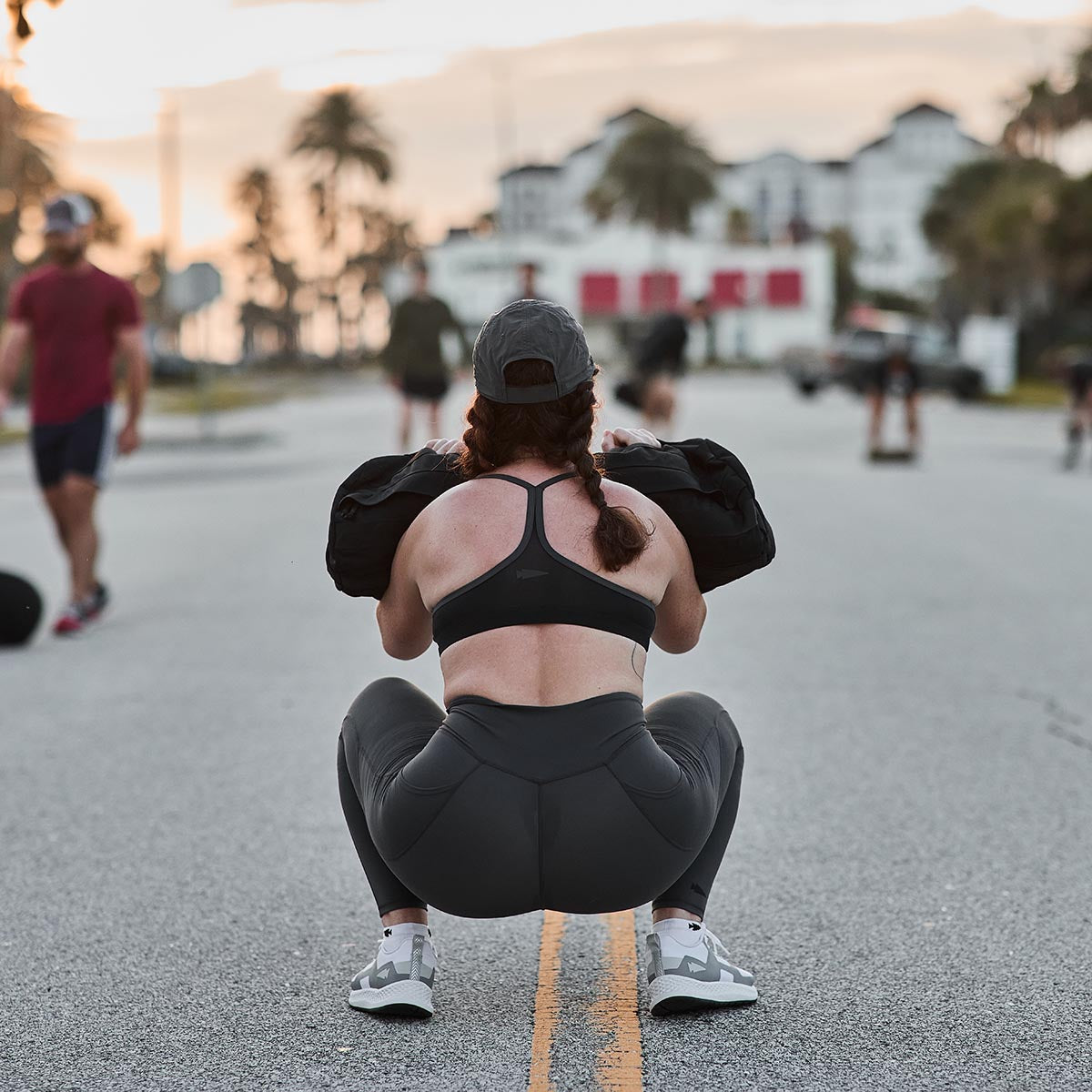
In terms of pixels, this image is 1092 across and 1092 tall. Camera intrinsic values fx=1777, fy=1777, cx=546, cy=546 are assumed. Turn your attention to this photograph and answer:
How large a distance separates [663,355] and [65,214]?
35.6 ft

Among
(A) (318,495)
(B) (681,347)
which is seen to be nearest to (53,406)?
(A) (318,495)

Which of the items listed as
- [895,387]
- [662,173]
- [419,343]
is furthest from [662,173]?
[419,343]

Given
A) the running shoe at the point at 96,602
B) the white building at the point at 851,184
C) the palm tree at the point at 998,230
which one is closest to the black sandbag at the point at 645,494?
the running shoe at the point at 96,602

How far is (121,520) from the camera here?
51.8ft

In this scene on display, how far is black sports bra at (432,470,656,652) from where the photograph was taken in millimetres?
3379

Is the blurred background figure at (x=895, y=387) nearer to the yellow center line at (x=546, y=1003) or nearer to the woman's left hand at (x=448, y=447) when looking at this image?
the yellow center line at (x=546, y=1003)

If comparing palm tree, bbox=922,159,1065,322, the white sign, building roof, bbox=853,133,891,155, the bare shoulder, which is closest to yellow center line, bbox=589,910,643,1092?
the bare shoulder

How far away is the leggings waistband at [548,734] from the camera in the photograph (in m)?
3.38

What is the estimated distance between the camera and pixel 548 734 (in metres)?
3.39

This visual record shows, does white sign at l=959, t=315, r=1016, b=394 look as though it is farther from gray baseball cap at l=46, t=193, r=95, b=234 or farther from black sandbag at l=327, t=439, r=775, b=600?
black sandbag at l=327, t=439, r=775, b=600

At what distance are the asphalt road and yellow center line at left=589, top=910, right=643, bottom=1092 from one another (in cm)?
1

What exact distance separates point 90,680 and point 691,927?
16.2ft

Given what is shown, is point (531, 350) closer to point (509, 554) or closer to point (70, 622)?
point (509, 554)

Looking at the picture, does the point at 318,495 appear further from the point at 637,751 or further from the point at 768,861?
the point at 637,751
